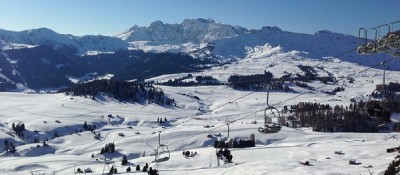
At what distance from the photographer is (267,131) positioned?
95.2ft

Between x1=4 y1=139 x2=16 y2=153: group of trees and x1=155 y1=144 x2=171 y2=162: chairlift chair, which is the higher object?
x1=155 y1=144 x2=171 y2=162: chairlift chair

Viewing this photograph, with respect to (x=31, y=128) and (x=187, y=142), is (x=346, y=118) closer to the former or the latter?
(x=187, y=142)

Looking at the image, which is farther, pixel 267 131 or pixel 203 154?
pixel 203 154

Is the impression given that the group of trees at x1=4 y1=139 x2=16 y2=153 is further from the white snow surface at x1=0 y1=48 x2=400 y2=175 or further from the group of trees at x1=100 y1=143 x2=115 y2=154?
the group of trees at x1=100 y1=143 x2=115 y2=154

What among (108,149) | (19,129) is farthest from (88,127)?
(108,149)

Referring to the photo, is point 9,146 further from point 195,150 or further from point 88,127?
point 195,150

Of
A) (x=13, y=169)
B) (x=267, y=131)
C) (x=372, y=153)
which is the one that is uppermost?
(x=267, y=131)

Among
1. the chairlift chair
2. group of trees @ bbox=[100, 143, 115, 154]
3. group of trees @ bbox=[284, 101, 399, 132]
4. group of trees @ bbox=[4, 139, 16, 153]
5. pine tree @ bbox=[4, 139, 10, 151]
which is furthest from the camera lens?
group of trees @ bbox=[284, 101, 399, 132]

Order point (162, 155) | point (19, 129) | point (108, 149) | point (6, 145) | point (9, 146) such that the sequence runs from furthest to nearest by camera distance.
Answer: point (19, 129)
point (9, 146)
point (6, 145)
point (108, 149)
point (162, 155)

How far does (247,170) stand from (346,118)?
13592 cm

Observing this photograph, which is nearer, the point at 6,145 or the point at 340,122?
the point at 6,145

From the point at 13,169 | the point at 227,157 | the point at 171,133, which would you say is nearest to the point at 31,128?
the point at 171,133

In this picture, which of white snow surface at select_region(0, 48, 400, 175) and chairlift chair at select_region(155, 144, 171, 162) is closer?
chairlift chair at select_region(155, 144, 171, 162)

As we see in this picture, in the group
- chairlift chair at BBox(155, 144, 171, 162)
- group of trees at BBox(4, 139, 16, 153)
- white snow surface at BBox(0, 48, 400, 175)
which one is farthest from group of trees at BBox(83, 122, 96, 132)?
chairlift chair at BBox(155, 144, 171, 162)
